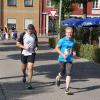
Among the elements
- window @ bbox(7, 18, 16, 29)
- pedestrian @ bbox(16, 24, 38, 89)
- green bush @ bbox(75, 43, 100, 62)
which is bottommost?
window @ bbox(7, 18, 16, 29)

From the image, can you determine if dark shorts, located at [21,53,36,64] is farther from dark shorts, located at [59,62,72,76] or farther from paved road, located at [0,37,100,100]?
dark shorts, located at [59,62,72,76]

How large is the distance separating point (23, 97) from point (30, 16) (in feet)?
186

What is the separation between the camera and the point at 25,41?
1320cm

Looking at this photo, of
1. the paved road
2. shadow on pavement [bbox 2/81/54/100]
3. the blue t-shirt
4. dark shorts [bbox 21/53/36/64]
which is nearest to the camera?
the paved road

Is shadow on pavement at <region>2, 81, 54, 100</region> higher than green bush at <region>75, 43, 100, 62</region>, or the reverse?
shadow on pavement at <region>2, 81, 54, 100</region>

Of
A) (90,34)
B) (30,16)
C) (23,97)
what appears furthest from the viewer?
(30,16)

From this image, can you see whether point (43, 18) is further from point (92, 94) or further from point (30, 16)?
point (92, 94)

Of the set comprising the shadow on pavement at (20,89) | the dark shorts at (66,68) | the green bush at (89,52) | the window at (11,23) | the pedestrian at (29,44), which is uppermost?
the pedestrian at (29,44)

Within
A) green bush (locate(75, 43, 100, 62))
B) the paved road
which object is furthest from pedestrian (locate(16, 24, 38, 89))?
green bush (locate(75, 43, 100, 62))

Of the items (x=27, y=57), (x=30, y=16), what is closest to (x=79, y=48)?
(x=27, y=57)

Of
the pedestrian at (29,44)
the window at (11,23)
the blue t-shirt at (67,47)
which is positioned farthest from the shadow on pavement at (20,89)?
the window at (11,23)

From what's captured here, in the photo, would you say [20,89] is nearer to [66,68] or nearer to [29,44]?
[29,44]

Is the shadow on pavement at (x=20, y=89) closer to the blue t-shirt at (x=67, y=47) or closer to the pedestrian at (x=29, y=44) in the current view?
the pedestrian at (x=29, y=44)

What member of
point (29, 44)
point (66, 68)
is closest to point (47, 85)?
point (29, 44)
